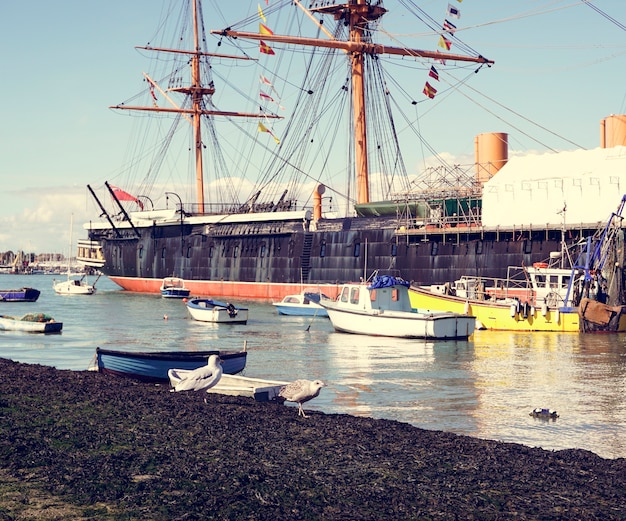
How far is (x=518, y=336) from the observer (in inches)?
1908

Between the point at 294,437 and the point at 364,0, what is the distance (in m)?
69.6

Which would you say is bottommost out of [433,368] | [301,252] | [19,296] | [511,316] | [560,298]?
[433,368]

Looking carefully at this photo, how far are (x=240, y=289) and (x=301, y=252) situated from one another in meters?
10.7

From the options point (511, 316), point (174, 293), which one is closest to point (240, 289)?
point (174, 293)

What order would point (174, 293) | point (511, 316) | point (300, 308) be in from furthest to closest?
point (174, 293)
point (300, 308)
point (511, 316)

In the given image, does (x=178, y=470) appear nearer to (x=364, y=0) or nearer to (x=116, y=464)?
(x=116, y=464)

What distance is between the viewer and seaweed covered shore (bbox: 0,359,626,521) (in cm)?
1245

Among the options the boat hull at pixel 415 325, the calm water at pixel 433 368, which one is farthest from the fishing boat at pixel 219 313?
the boat hull at pixel 415 325

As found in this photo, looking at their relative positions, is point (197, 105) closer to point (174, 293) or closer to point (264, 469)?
point (174, 293)

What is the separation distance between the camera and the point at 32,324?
5044cm

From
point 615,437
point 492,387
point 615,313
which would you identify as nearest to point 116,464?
point 615,437

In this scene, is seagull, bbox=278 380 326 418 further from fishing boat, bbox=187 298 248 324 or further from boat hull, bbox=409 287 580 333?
fishing boat, bbox=187 298 248 324

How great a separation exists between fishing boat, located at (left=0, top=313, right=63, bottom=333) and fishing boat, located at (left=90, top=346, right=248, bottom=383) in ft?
78.0

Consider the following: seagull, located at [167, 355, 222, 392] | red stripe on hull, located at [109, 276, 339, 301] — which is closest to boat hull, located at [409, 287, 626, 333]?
red stripe on hull, located at [109, 276, 339, 301]
